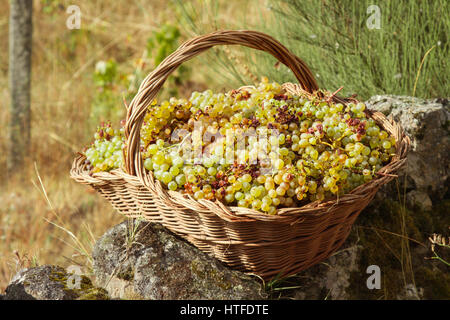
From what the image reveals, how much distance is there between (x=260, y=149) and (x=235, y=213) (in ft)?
0.83

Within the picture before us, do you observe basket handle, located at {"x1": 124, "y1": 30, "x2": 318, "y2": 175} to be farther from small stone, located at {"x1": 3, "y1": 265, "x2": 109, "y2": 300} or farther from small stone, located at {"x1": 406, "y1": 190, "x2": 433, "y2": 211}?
small stone, located at {"x1": 406, "y1": 190, "x2": 433, "y2": 211}

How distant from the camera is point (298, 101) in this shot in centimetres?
170

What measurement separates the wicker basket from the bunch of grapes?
48 mm

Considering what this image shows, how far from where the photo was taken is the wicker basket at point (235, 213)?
→ 4.38 feet

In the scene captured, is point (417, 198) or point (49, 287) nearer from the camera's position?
point (49, 287)

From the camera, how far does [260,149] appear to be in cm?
143

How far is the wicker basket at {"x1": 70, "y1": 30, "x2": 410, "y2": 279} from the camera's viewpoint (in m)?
1.33

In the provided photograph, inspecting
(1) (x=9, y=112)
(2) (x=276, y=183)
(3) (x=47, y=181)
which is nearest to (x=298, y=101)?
(2) (x=276, y=183)

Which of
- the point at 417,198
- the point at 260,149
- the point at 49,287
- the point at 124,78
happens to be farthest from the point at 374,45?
the point at 124,78

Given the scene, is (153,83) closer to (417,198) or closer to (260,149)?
(260,149)

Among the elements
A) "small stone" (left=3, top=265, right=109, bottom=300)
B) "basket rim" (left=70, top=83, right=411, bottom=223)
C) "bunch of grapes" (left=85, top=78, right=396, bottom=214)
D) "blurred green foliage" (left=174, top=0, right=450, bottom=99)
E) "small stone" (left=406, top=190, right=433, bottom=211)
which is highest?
"blurred green foliage" (left=174, top=0, right=450, bottom=99)

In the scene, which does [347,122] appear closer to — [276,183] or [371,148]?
[371,148]

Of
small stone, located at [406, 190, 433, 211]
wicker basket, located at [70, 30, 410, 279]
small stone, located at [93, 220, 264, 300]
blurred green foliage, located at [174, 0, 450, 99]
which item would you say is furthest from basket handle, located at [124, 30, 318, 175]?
small stone, located at [406, 190, 433, 211]

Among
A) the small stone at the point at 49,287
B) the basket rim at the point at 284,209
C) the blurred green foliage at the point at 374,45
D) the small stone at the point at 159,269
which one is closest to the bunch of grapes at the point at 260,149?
the basket rim at the point at 284,209
